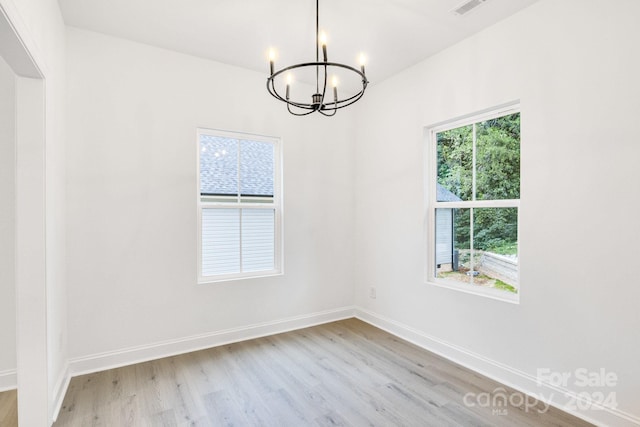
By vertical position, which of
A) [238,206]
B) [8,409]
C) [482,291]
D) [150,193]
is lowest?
[8,409]

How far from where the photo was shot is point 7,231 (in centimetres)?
260

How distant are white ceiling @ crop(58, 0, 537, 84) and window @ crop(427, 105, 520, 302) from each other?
0.78 metres

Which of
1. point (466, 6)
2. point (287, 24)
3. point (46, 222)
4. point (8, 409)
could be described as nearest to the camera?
point (46, 222)

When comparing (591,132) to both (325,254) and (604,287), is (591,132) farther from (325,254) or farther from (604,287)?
(325,254)

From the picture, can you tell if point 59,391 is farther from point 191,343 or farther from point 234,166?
point 234,166

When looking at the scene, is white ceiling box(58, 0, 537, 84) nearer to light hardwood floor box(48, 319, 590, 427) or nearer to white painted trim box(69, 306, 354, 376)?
white painted trim box(69, 306, 354, 376)

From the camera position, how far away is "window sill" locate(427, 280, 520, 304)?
8.81 feet

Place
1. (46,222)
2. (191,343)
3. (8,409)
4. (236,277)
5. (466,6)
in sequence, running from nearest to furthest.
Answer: (46,222)
(8,409)
(466,6)
(191,343)
(236,277)

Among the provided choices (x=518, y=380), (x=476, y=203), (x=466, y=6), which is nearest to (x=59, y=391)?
(x=518, y=380)

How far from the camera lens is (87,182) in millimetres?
2840

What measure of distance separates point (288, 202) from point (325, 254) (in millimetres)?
810

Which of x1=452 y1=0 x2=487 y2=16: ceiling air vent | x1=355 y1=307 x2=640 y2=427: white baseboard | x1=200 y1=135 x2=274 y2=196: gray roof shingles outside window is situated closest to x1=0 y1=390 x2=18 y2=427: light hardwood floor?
x1=200 y1=135 x2=274 y2=196: gray roof shingles outside window

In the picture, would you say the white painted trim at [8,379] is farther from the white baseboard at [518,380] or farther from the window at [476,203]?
the window at [476,203]

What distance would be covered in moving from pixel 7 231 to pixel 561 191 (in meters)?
4.12
